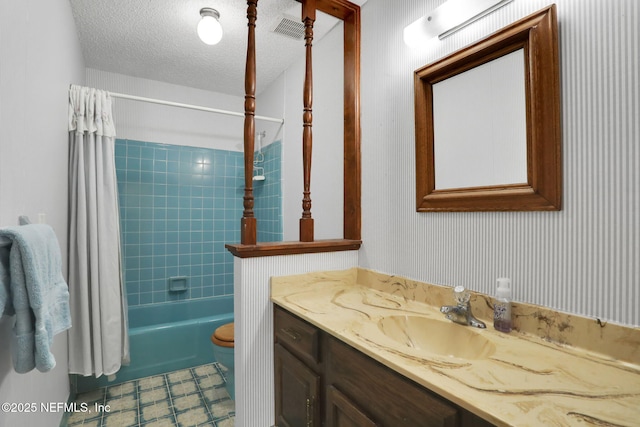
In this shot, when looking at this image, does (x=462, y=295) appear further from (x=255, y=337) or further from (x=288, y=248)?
(x=255, y=337)

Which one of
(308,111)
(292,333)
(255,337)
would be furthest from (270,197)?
(292,333)

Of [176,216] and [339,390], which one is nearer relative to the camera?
[339,390]

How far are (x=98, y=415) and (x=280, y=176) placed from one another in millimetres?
2008

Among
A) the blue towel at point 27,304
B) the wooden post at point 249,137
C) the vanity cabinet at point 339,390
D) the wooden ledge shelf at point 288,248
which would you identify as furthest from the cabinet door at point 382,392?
the blue towel at point 27,304

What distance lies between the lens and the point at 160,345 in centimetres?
234

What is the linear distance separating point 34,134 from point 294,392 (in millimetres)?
1418

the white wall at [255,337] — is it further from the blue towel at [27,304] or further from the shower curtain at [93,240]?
the shower curtain at [93,240]

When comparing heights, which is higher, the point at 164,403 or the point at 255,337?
the point at 255,337

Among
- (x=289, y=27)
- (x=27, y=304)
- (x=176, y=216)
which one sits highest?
(x=289, y=27)

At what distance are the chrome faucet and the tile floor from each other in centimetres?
145

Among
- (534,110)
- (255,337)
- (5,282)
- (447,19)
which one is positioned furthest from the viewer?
(255,337)

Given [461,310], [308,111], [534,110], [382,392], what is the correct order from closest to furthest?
1. [382,392]
2. [534,110]
3. [461,310]
4. [308,111]

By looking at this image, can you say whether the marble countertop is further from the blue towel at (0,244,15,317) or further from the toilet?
the toilet

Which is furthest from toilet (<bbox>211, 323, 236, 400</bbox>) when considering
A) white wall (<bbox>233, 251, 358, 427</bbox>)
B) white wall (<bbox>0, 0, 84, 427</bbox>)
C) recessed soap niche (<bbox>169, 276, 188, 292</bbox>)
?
recessed soap niche (<bbox>169, 276, 188, 292</bbox>)
